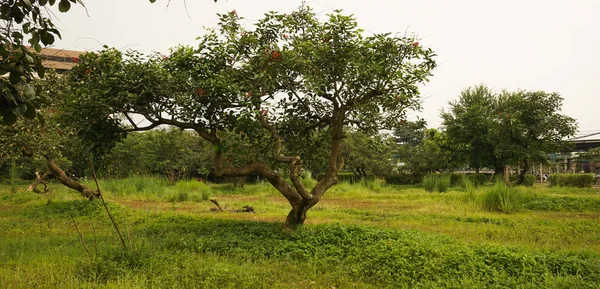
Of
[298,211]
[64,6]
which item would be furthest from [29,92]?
[298,211]

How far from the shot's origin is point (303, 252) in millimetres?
6402

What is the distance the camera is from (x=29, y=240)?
7.52 meters

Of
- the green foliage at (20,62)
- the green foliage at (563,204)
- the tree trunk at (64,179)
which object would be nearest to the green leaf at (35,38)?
the green foliage at (20,62)

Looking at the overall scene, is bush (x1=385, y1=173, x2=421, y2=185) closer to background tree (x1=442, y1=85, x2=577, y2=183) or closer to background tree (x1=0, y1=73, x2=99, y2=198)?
background tree (x1=442, y1=85, x2=577, y2=183)

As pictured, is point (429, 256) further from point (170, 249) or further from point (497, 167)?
point (497, 167)

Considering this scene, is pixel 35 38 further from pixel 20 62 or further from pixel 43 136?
pixel 43 136

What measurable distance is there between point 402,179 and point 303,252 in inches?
897

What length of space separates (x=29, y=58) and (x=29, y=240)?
6294 mm

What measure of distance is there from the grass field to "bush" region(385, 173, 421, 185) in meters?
16.6

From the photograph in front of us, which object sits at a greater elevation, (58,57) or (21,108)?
(58,57)

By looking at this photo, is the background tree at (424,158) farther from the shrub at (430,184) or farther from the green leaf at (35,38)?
the green leaf at (35,38)

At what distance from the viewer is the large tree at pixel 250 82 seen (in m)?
6.99

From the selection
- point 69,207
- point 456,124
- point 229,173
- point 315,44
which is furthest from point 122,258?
point 456,124

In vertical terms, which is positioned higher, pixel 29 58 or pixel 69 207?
pixel 29 58
